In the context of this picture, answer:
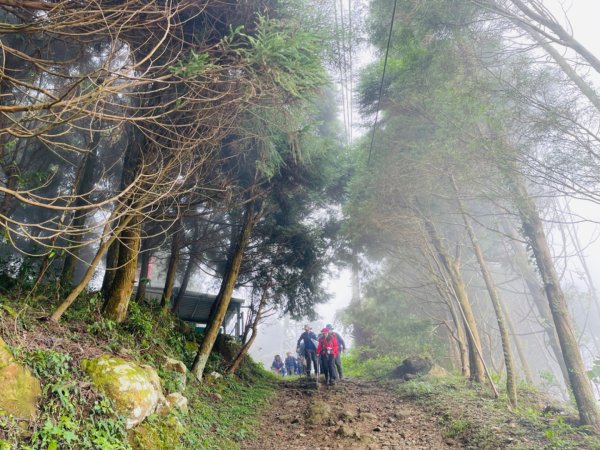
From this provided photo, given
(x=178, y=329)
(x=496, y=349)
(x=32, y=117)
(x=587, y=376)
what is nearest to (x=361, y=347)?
(x=496, y=349)

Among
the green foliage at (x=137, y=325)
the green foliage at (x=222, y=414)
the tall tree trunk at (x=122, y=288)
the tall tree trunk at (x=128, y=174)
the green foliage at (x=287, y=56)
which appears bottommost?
the green foliage at (x=222, y=414)

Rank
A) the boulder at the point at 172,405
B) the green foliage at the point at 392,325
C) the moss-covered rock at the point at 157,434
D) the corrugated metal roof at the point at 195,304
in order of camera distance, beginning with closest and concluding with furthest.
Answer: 1. the moss-covered rock at the point at 157,434
2. the boulder at the point at 172,405
3. the corrugated metal roof at the point at 195,304
4. the green foliage at the point at 392,325

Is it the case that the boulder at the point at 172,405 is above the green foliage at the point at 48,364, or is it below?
below

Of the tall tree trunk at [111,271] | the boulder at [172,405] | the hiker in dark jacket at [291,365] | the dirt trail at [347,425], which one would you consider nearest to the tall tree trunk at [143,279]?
the tall tree trunk at [111,271]

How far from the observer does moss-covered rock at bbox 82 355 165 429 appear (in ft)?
11.8

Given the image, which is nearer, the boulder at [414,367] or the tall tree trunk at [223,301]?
the tall tree trunk at [223,301]

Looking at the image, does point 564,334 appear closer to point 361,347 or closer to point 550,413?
point 550,413

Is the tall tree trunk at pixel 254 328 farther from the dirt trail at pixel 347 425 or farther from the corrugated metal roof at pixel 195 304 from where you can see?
the corrugated metal roof at pixel 195 304

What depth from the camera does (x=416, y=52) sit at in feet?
25.4

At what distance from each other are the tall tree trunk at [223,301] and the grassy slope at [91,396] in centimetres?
42

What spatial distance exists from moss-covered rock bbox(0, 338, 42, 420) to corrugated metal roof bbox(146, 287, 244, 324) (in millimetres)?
8951

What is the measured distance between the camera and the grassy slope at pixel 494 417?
15.6 feet

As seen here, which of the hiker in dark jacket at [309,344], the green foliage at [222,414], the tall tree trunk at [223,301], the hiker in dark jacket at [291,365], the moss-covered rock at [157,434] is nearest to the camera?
the moss-covered rock at [157,434]

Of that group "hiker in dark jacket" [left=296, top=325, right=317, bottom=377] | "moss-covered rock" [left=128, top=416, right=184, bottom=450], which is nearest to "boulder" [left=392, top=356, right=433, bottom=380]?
"hiker in dark jacket" [left=296, top=325, right=317, bottom=377]
